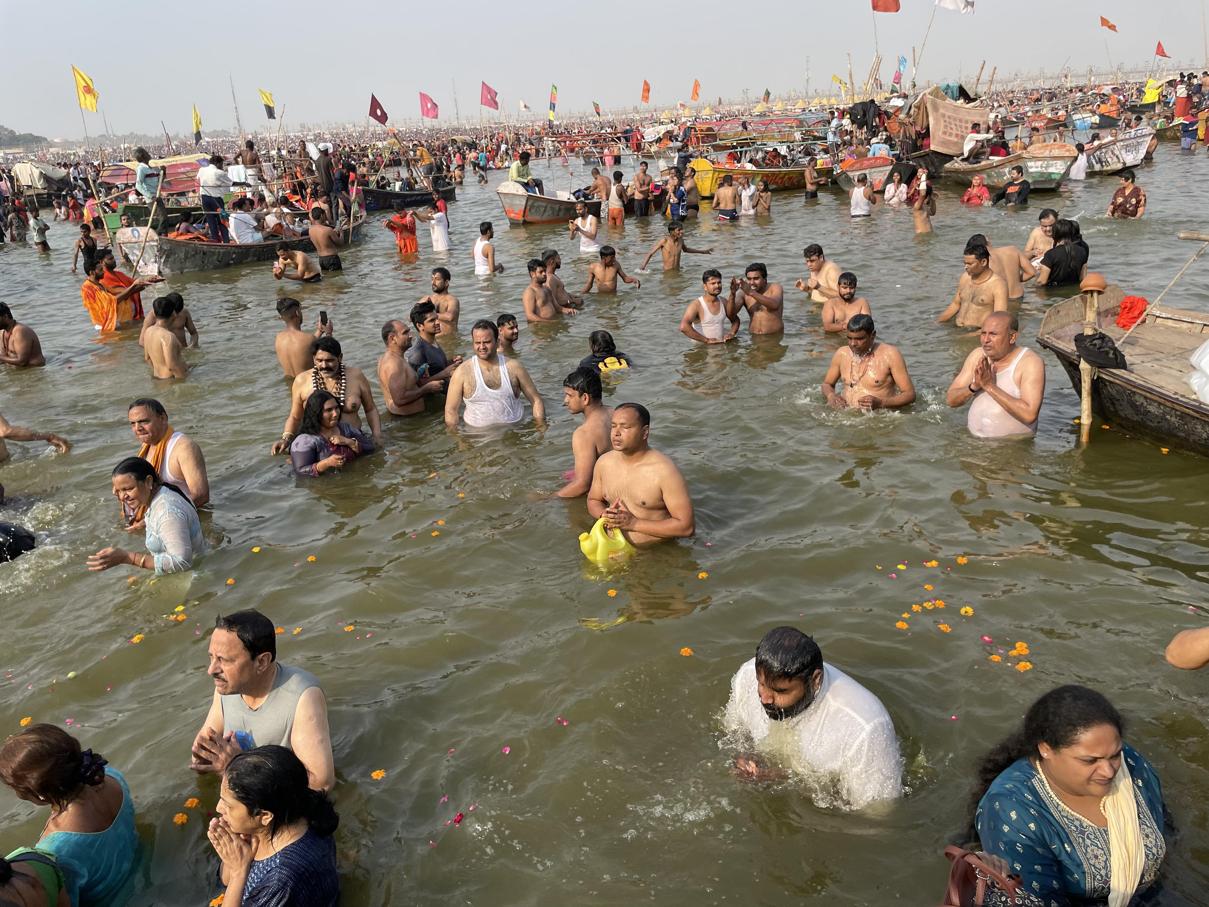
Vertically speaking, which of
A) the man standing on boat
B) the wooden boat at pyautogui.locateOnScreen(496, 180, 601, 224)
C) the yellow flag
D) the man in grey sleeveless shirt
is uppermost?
the yellow flag

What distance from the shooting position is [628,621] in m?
5.39

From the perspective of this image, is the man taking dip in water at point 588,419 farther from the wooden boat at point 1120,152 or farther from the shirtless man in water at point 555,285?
the wooden boat at point 1120,152

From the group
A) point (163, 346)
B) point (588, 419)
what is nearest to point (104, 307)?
point (163, 346)

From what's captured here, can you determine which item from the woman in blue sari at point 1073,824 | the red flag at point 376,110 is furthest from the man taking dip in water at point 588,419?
the red flag at point 376,110

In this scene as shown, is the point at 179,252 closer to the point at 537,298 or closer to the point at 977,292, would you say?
the point at 537,298

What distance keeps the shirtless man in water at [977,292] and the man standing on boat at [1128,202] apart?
1016cm

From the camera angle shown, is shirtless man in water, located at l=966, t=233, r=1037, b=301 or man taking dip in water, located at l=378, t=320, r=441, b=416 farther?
shirtless man in water, located at l=966, t=233, r=1037, b=301

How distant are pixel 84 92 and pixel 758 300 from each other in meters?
25.9

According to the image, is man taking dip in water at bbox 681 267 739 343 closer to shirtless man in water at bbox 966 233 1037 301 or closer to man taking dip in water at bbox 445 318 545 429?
man taking dip in water at bbox 445 318 545 429

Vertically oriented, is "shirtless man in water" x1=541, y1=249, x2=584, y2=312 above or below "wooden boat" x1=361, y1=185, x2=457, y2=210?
below

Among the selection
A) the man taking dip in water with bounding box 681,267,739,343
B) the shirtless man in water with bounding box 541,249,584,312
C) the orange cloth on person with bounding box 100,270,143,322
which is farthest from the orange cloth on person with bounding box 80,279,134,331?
the man taking dip in water with bounding box 681,267,739,343

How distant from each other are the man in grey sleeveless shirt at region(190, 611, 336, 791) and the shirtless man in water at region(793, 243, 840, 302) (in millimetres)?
10204

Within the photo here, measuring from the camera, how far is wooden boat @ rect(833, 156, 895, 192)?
25.6 m

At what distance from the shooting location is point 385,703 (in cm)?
481
